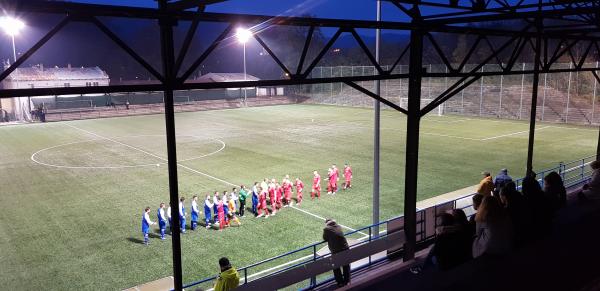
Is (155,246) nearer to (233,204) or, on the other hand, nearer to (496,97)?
(233,204)

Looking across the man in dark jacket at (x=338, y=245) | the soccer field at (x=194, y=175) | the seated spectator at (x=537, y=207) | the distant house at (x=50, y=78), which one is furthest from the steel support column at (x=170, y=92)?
the distant house at (x=50, y=78)

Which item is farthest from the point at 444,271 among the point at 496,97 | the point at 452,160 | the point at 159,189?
the point at 496,97

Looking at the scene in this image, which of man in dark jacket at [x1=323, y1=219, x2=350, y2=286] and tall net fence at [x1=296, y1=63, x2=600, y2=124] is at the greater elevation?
tall net fence at [x1=296, y1=63, x2=600, y2=124]

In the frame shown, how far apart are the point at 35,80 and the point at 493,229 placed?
211 ft

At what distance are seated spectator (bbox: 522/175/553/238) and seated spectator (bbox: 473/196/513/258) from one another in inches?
44.3

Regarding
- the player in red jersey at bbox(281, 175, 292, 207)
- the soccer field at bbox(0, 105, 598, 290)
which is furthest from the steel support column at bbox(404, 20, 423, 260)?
the player in red jersey at bbox(281, 175, 292, 207)

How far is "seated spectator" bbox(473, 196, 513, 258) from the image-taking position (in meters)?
5.93

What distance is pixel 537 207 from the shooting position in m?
7.20

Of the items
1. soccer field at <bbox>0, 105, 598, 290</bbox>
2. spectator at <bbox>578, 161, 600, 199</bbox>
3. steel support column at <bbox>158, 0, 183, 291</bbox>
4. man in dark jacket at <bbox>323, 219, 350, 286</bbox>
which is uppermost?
steel support column at <bbox>158, 0, 183, 291</bbox>

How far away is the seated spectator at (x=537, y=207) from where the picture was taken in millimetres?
7117

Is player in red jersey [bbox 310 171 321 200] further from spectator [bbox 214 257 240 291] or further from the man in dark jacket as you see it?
spectator [bbox 214 257 240 291]

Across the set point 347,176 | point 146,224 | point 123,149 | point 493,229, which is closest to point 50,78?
point 123,149

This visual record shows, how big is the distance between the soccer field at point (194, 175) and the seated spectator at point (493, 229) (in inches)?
316

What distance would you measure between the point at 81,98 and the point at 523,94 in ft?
164
